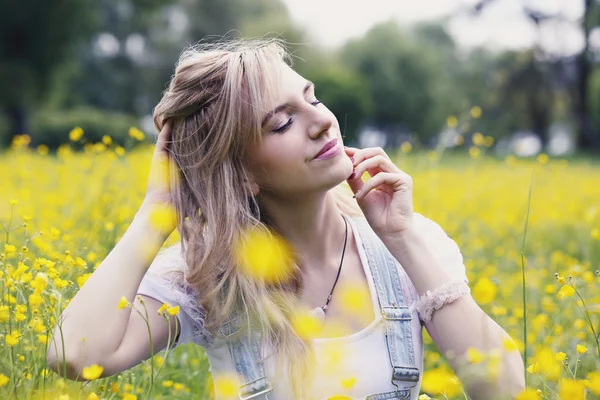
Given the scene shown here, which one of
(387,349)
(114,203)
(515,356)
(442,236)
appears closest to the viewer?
(515,356)

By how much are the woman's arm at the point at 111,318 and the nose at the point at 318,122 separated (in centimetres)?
44

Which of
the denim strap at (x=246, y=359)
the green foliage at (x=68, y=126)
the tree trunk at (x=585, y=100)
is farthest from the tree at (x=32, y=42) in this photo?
the denim strap at (x=246, y=359)

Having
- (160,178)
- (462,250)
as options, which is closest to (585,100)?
(462,250)

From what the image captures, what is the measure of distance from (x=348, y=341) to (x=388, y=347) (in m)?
0.10

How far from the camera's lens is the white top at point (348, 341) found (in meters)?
1.59

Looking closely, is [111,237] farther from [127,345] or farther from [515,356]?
[515,356]

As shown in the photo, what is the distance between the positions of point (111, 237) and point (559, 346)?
1.68 m

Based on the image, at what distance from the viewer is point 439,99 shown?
32.9 meters

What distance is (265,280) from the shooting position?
1.72 meters

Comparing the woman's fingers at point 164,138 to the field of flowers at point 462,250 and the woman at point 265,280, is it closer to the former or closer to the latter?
the woman at point 265,280

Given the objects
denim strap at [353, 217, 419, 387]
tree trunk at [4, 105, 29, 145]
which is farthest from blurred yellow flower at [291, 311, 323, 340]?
tree trunk at [4, 105, 29, 145]

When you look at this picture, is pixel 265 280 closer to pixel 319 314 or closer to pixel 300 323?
pixel 319 314

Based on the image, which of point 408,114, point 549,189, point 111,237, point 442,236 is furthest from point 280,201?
point 408,114

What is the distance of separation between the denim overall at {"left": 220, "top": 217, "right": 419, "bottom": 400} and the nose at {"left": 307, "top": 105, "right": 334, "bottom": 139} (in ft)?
1.31
